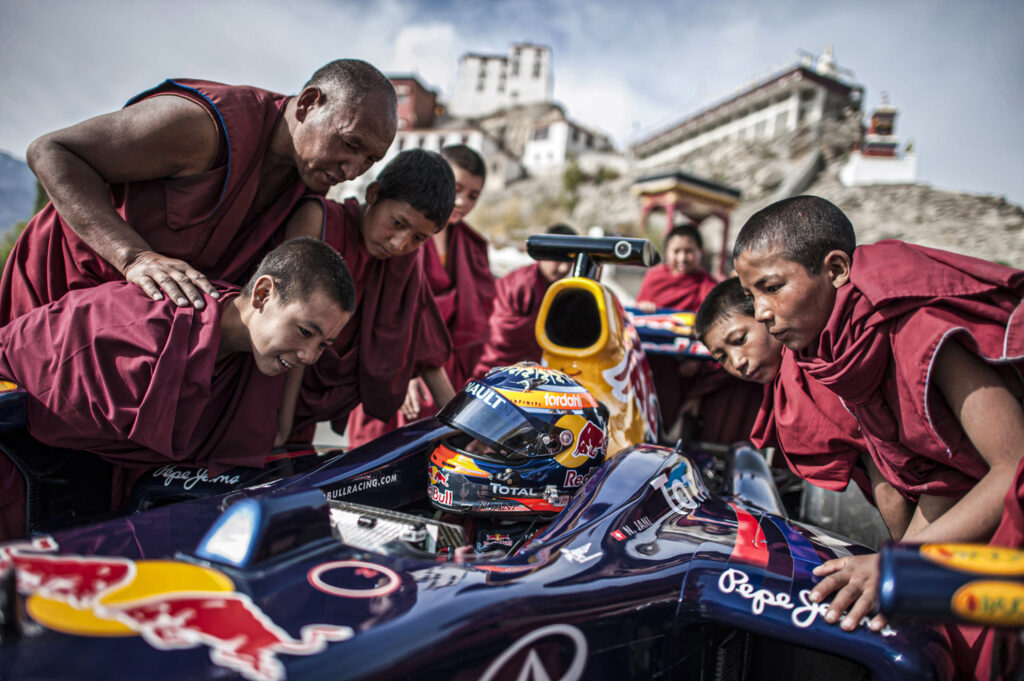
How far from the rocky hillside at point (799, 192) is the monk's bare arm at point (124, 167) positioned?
25.1 metres

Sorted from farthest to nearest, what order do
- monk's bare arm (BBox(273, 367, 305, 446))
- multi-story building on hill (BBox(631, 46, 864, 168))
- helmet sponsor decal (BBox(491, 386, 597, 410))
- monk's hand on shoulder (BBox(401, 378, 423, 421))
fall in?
multi-story building on hill (BBox(631, 46, 864, 168)) < monk's hand on shoulder (BBox(401, 378, 423, 421)) < monk's bare arm (BBox(273, 367, 305, 446)) < helmet sponsor decal (BBox(491, 386, 597, 410))

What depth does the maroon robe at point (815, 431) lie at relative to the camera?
8.23ft

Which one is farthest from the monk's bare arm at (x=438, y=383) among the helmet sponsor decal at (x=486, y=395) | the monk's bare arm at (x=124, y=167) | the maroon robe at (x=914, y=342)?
the maroon robe at (x=914, y=342)

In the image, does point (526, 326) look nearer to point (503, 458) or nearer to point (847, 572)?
point (503, 458)

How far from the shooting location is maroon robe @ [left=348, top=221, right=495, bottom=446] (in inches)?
186

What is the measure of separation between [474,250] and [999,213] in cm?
3013

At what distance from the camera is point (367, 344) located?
3.27 metres

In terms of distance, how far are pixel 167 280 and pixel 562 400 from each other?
1467 mm

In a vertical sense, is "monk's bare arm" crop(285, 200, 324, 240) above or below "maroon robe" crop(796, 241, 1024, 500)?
above

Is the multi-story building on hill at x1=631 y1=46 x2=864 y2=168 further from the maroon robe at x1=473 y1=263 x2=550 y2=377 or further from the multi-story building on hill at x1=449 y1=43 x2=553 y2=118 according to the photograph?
the maroon robe at x1=473 y1=263 x2=550 y2=377

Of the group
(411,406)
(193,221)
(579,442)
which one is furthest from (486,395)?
(411,406)

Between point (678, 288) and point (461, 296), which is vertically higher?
point (678, 288)

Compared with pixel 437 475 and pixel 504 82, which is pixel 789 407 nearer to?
pixel 437 475

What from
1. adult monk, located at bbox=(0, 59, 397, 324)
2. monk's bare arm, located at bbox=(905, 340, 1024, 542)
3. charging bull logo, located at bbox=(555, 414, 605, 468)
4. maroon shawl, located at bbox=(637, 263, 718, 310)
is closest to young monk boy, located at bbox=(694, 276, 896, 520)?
monk's bare arm, located at bbox=(905, 340, 1024, 542)
